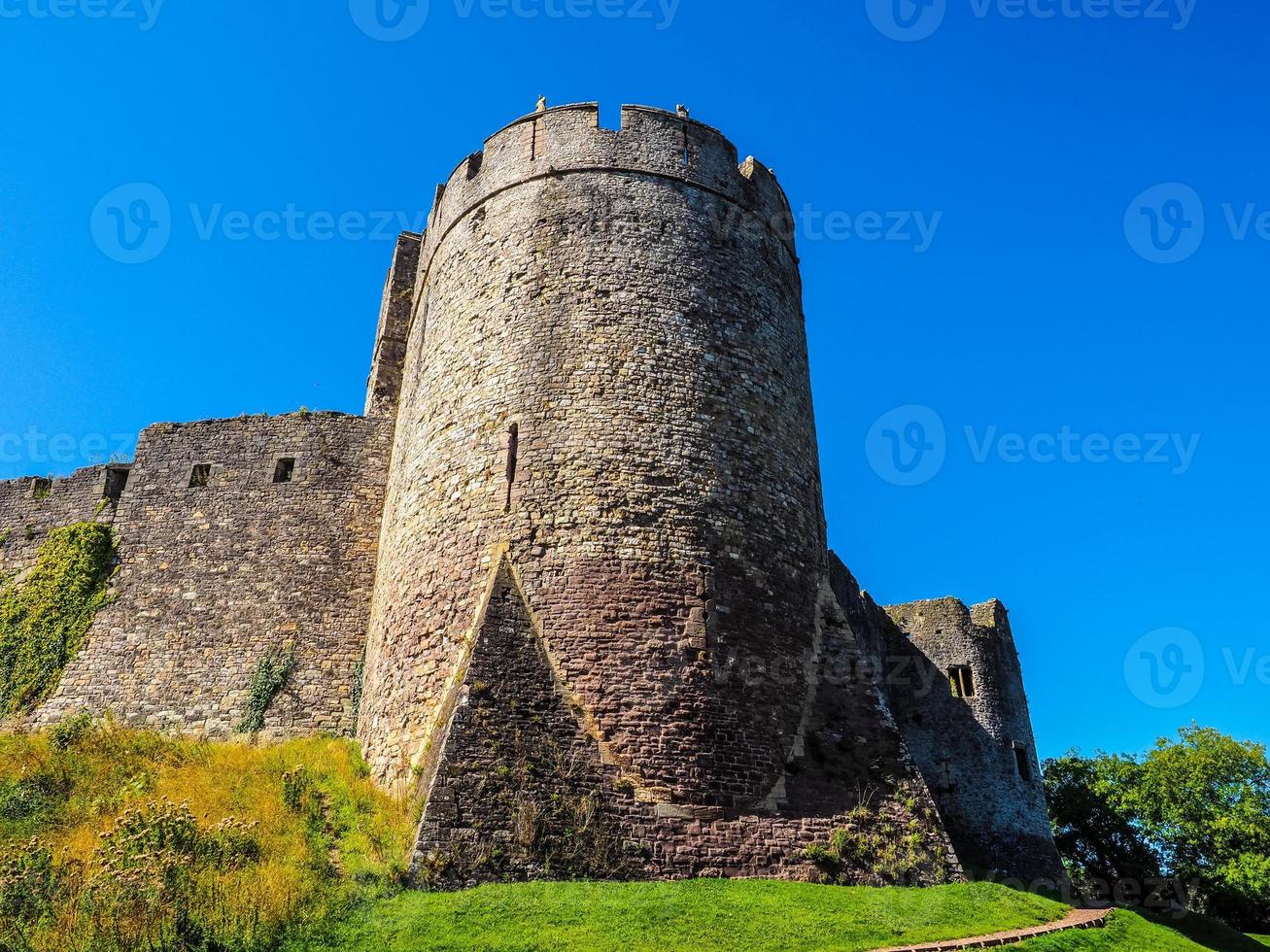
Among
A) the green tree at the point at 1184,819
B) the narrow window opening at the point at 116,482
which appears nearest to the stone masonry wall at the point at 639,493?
the narrow window opening at the point at 116,482

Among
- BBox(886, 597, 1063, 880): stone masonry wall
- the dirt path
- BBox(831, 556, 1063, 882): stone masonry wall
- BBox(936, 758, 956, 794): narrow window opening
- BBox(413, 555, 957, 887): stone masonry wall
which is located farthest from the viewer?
BBox(936, 758, 956, 794): narrow window opening

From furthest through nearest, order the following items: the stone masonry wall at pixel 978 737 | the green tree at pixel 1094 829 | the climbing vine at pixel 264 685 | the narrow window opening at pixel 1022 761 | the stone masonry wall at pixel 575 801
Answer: the green tree at pixel 1094 829 < the narrow window opening at pixel 1022 761 < the stone masonry wall at pixel 978 737 < the climbing vine at pixel 264 685 < the stone masonry wall at pixel 575 801

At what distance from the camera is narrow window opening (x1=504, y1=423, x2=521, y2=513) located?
1299cm

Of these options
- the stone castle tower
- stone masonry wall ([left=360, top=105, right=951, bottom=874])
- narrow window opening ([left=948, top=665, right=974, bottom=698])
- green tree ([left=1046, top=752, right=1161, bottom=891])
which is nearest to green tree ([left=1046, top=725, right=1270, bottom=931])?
green tree ([left=1046, top=752, right=1161, bottom=891])

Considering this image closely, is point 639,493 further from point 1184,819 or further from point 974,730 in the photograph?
point 1184,819

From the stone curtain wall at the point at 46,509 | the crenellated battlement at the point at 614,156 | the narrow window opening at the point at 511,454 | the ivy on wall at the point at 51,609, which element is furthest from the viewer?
the stone curtain wall at the point at 46,509

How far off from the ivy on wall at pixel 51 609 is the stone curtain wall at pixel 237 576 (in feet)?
1.20

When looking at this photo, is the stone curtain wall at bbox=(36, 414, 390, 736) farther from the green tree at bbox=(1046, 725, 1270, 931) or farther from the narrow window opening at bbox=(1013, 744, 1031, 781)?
the green tree at bbox=(1046, 725, 1270, 931)

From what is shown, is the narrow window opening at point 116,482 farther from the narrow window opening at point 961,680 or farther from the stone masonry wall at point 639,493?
the narrow window opening at point 961,680

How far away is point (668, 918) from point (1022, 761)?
72.1ft

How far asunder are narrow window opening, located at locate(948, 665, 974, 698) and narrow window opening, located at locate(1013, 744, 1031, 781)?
6.62 ft

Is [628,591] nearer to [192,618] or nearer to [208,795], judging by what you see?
[208,795]

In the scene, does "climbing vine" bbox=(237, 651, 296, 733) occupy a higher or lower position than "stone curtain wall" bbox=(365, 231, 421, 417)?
lower

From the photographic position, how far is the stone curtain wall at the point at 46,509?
19.4 m
